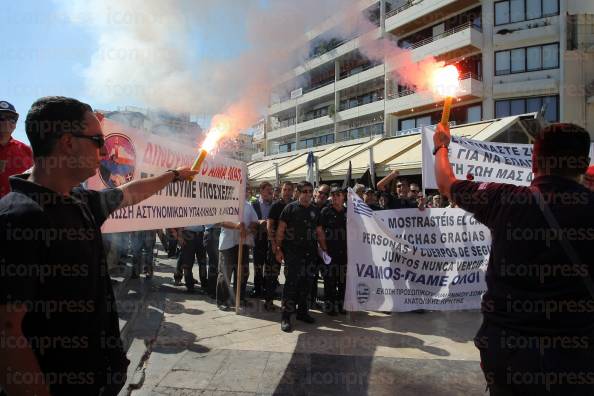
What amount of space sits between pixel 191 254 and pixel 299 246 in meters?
2.81

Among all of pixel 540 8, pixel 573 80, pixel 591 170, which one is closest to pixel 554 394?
pixel 591 170

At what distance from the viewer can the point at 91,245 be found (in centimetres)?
167

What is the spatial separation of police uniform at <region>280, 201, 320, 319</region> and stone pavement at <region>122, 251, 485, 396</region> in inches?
19.3

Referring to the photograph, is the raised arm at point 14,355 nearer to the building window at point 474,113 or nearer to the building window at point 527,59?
the building window at point 474,113

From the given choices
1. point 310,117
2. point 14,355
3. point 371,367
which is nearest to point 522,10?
point 310,117

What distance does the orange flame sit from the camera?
275cm

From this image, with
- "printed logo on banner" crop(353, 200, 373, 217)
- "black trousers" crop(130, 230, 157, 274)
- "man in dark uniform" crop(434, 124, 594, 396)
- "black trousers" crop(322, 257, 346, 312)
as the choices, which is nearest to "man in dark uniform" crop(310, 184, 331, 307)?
→ "black trousers" crop(322, 257, 346, 312)

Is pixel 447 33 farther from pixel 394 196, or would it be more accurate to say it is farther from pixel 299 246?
pixel 299 246

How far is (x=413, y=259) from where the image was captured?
6.20m

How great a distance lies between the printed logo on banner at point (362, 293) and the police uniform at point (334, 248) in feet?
2.24

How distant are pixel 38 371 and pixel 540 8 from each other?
26742 mm

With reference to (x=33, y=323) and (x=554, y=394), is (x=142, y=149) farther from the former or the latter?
(x=554, y=394)

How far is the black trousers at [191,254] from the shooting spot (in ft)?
25.8

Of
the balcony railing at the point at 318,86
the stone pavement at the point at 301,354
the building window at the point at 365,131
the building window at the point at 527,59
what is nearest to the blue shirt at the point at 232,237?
the stone pavement at the point at 301,354
